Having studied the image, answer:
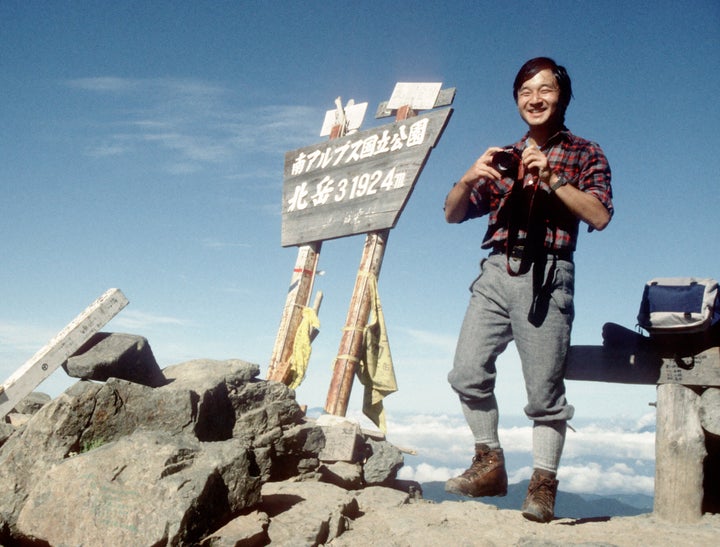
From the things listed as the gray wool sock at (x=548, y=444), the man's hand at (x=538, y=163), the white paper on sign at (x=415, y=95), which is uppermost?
the white paper on sign at (x=415, y=95)

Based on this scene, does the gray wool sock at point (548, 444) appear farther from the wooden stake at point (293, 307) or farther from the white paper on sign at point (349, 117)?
the white paper on sign at point (349, 117)

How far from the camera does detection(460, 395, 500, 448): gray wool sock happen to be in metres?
4.04

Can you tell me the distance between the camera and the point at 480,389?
13.2ft

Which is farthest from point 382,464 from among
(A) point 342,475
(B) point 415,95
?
(B) point 415,95

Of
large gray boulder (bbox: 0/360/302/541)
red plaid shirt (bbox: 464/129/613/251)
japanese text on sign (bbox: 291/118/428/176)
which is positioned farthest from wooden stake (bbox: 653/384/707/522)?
japanese text on sign (bbox: 291/118/428/176)

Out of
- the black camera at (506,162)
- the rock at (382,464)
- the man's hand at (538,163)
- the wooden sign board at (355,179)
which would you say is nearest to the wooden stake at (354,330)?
the wooden sign board at (355,179)

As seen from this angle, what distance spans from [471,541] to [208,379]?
106 inches

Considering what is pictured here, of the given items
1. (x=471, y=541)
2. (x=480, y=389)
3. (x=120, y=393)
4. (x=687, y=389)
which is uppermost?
(x=687, y=389)

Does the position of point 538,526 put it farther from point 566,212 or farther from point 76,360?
point 76,360

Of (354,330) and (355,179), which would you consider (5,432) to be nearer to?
(354,330)

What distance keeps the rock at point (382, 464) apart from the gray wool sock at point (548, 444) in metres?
2.28

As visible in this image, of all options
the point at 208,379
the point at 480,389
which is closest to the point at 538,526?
the point at 480,389

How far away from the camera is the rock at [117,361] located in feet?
18.3

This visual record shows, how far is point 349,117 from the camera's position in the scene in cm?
837
